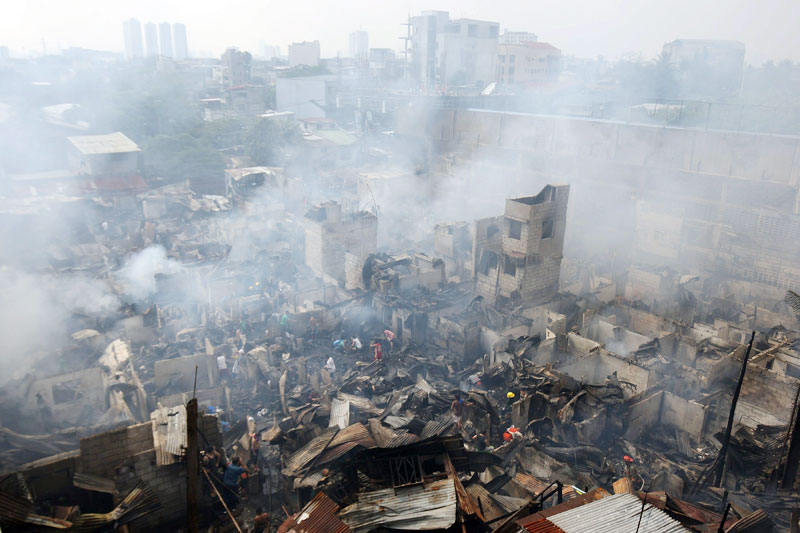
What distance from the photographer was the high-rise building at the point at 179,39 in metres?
131

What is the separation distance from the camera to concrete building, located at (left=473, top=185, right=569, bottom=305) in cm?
1677

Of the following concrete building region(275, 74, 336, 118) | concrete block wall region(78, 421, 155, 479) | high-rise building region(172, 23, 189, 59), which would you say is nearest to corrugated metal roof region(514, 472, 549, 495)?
concrete block wall region(78, 421, 155, 479)

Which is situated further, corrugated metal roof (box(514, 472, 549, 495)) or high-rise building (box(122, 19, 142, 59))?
high-rise building (box(122, 19, 142, 59))

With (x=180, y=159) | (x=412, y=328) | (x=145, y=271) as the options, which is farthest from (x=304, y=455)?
(x=180, y=159)

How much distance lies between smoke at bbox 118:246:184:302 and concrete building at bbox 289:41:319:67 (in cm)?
6064

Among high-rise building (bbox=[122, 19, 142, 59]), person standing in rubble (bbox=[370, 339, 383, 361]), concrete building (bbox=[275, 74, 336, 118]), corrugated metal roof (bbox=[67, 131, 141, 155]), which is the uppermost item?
high-rise building (bbox=[122, 19, 142, 59])

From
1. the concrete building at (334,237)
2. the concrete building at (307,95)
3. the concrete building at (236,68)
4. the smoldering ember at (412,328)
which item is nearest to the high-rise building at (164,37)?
the concrete building at (236,68)

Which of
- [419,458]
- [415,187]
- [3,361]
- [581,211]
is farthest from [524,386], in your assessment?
[415,187]

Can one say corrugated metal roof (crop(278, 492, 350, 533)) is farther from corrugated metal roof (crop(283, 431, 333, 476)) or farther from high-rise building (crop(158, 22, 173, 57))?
high-rise building (crop(158, 22, 173, 57))

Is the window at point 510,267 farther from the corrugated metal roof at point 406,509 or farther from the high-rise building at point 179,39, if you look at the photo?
the high-rise building at point 179,39

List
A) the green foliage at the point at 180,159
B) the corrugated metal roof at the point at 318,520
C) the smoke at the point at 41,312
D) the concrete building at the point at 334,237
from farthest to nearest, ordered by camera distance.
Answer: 1. the green foliage at the point at 180,159
2. the concrete building at the point at 334,237
3. the smoke at the point at 41,312
4. the corrugated metal roof at the point at 318,520

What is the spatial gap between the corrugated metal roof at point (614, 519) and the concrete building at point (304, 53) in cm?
7670

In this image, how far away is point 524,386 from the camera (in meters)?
13.1

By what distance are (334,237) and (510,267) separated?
611 cm
